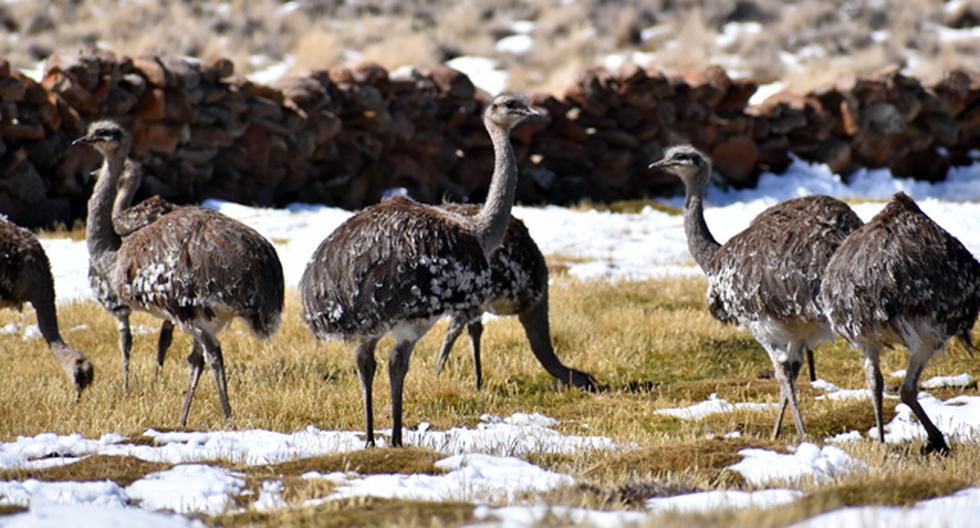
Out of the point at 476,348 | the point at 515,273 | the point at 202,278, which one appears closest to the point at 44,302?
the point at 202,278

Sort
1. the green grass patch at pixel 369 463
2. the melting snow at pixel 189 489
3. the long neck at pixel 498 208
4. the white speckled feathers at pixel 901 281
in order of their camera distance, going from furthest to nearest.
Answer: the long neck at pixel 498 208, the white speckled feathers at pixel 901 281, the green grass patch at pixel 369 463, the melting snow at pixel 189 489

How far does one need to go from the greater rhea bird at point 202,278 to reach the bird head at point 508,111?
6.51 feet

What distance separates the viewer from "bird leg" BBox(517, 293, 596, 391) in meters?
11.8

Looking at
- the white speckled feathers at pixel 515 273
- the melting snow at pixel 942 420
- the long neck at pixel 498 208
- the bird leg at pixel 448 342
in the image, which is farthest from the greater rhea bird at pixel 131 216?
the melting snow at pixel 942 420

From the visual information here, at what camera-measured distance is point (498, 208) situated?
911cm

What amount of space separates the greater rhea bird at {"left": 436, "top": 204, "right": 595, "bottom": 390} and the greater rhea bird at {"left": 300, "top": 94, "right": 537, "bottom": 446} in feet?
9.75

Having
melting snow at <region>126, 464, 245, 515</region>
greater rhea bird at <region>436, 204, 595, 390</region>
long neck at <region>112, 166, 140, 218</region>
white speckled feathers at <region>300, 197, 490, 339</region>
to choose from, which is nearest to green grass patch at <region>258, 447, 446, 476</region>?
melting snow at <region>126, 464, 245, 515</region>

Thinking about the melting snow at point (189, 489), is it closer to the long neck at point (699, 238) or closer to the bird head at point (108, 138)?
the long neck at point (699, 238)

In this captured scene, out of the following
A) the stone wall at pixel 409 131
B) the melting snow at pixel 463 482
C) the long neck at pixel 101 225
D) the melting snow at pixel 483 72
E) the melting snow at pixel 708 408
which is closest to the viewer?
the melting snow at pixel 463 482

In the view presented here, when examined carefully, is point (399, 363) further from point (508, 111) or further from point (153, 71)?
point (153, 71)

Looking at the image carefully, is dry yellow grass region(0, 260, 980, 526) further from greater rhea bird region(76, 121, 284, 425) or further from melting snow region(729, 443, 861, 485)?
greater rhea bird region(76, 121, 284, 425)

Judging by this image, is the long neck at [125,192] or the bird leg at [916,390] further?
the long neck at [125,192]

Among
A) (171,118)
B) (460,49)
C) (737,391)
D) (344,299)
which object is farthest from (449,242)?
(460,49)

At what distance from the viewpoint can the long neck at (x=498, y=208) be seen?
9.02 m
